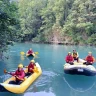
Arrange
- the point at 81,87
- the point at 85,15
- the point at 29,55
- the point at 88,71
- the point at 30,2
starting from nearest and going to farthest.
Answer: the point at 81,87, the point at 88,71, the point at 29,55, the point at 85,15, the point at 30,2

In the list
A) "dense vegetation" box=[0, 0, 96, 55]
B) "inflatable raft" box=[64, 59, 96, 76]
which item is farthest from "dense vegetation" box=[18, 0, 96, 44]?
"inflatable raft" box=[64, 59, 96, 76]

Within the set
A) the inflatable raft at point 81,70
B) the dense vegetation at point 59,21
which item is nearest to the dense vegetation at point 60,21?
the dense vegetation at point 59,21

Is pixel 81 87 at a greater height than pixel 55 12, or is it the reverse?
pixel 55 12

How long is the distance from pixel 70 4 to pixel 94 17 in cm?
543

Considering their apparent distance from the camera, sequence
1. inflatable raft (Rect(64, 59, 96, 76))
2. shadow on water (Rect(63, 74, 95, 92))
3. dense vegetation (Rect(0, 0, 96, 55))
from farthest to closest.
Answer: dense vegetation (Rect(0, 0, 96, 55)) → inflatable raft (Rect(64, 59, 96, 76)) → shadow on water (Rect(63, 74, 95, 92))

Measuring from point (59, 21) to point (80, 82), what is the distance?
86.5ft

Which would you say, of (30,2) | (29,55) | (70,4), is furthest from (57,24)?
(29,55)

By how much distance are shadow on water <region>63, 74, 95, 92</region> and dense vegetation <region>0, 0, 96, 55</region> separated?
1881 centimetres

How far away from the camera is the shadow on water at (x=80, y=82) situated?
942 centimetres

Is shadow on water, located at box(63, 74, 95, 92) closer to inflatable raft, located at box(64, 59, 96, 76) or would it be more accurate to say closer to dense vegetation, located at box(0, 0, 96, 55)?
inflatable raft, located at box(64, 59, 96, 76)

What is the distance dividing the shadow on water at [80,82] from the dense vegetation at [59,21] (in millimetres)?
18811

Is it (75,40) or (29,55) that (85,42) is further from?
(29,55)

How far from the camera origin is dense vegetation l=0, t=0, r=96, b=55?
106 ft

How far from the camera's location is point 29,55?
730 inches
